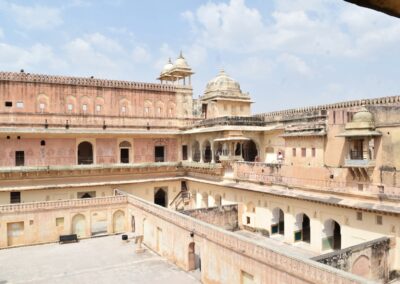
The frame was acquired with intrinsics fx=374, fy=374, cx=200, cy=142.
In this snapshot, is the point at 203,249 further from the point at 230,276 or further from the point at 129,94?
the point at 129,94

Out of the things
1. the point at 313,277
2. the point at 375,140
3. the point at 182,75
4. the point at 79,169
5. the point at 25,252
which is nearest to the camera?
the point at 313,277

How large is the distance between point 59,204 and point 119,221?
10.7 ft

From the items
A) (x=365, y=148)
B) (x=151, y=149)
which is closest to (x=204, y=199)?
(x=151, y=149)

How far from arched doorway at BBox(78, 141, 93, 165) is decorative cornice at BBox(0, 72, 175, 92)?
147 inches

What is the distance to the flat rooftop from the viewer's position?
13.3m

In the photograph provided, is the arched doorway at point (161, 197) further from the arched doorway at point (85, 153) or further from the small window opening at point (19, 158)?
the small window opening at point (19, 158)

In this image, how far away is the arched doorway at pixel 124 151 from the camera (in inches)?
927

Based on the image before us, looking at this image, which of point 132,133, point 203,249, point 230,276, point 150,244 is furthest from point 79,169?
point 230,276

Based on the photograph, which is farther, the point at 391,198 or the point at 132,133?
the point at 132,133

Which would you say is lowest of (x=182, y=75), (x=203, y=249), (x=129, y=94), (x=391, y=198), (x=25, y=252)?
(x=25, y=252)

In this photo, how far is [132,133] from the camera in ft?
76.4

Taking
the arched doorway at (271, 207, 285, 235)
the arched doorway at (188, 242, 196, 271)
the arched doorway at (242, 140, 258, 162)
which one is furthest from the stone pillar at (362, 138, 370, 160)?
the arched doorway at (242, 140, 258, 162)

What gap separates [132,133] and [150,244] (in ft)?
27.6

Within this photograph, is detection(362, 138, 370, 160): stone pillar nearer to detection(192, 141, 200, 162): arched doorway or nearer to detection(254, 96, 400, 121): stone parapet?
detection(254, 96, 400, 121): stone parapet
